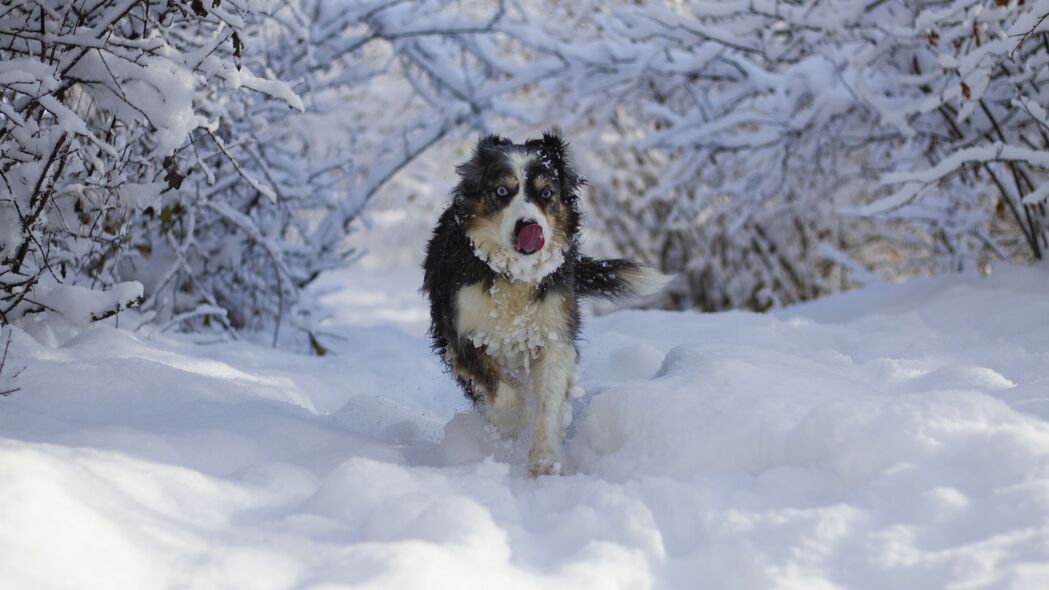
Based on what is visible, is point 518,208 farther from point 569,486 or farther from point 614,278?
point 569,486

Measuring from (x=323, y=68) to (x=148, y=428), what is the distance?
443 centimetres

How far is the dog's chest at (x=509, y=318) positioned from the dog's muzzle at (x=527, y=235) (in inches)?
7.1

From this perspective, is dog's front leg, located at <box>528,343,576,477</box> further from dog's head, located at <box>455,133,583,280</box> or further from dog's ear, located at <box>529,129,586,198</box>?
dog's ear, located at <box>529,129,586,198</box>

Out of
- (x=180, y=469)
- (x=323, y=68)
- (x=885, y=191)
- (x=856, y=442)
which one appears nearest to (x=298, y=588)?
(x=180, y=469)

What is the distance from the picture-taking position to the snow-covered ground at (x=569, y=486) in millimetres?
1956

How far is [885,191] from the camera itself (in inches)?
365

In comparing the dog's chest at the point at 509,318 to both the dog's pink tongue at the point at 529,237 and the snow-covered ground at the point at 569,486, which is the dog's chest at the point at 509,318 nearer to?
the dog's pink tongue at the point at 529,237

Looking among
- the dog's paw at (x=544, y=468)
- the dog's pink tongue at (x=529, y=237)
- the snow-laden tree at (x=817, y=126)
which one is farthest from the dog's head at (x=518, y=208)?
the snow-laden tree at (x=817, y=126)

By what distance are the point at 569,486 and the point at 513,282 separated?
0.89 metres

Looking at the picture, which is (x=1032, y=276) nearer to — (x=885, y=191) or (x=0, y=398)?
(x=885, y=191)

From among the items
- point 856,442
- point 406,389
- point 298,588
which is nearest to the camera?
point 298,588

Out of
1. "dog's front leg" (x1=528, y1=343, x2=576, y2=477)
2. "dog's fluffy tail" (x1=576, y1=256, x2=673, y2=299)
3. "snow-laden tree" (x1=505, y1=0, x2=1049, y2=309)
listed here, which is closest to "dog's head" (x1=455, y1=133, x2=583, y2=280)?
"dog's front leg" (x1=528, y1=343, x2=576, y2=477)

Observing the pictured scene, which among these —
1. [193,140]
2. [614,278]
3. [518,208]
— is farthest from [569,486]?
[193,140]

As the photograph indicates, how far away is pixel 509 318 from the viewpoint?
10.8ft
